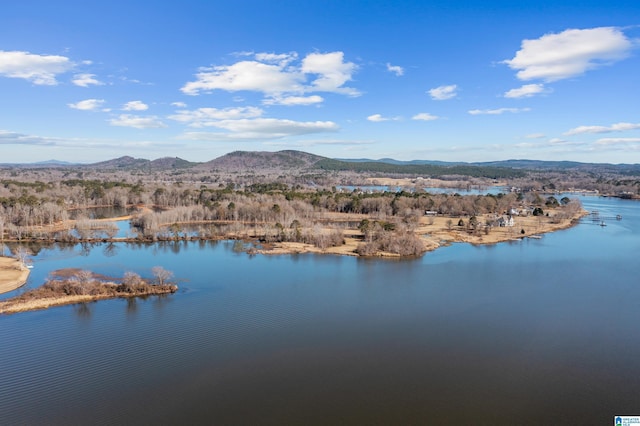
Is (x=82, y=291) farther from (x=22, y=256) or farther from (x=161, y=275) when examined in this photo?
(x=22, y=256)

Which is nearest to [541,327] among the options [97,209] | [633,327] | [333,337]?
[633,327]

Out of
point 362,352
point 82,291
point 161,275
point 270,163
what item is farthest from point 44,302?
point 270,163

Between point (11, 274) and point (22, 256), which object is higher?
point (22, 256)

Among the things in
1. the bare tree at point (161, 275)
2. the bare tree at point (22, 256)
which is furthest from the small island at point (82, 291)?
the bare tree at point (22, 256)

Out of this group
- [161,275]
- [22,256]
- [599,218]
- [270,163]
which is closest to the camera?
[161,275]

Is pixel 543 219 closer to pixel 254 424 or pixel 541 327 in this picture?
pixel 541 327

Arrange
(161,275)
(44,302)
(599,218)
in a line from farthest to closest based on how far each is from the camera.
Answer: (599,218) < (161,275) < (44,302)

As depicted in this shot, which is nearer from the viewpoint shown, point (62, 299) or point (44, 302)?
point (44, 302)
